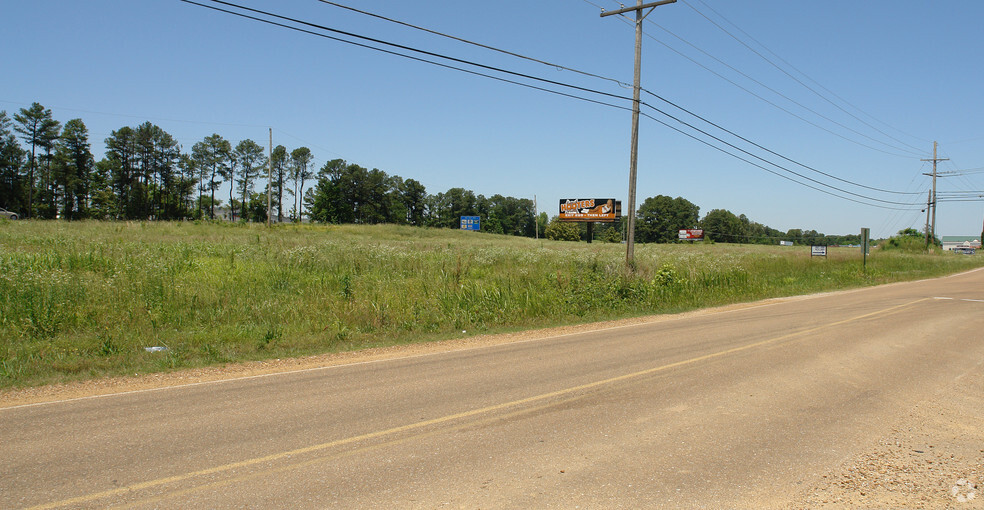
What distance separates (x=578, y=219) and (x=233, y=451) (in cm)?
7484

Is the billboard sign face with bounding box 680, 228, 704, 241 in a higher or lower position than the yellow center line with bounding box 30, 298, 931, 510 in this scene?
higher

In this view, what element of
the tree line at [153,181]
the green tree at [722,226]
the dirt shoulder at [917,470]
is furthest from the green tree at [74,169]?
the green tree at [722,226]

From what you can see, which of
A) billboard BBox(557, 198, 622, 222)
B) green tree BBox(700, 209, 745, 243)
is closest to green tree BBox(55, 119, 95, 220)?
billboard BBox(557, 198, 622, 222)

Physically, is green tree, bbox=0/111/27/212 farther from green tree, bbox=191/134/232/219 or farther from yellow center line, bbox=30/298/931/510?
yellow center line, bbox=30/298/931/510

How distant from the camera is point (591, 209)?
78.1 meters

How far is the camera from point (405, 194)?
142 metres

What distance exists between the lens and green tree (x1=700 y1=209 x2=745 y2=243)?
584 ft

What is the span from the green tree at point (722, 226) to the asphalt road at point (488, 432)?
177 m

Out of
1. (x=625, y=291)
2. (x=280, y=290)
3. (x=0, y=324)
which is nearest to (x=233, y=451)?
(x=0, y=324)

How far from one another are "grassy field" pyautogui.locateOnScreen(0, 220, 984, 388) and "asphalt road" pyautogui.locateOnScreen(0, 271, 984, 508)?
271 centimetres

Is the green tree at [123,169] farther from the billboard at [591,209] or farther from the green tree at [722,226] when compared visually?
the green tree at [722,226]

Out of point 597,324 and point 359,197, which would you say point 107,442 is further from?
point 359,197

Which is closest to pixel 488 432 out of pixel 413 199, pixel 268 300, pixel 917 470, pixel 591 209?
pixel 917 470

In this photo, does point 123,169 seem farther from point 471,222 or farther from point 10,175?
point 471,222
